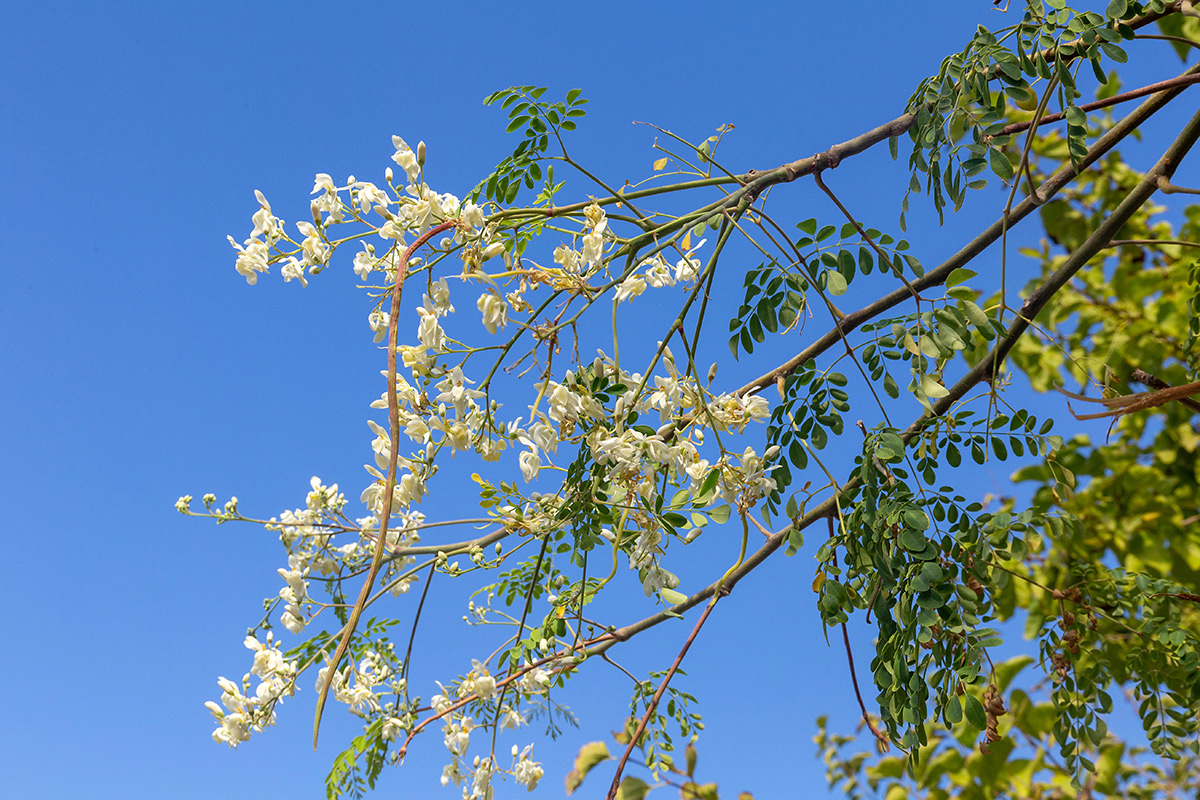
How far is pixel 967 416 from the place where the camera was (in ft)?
4.85

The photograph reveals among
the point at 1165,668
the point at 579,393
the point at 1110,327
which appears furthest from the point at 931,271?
the point at 1110,327

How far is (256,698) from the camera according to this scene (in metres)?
1.86

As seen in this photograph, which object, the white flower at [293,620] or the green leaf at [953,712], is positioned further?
the white flower at [293,620]

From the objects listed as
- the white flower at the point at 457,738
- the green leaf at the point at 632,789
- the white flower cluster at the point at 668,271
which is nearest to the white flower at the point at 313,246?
the white flower cluster at the point at 668,271

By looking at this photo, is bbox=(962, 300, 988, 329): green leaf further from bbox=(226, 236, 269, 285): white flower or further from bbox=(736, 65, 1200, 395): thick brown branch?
bbox=(226, 236, 269, 285): white flower

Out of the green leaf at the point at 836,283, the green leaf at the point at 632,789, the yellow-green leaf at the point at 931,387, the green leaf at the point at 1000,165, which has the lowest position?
the green leaf at the point at 632,789

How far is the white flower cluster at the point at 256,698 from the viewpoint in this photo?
1831 millimetres

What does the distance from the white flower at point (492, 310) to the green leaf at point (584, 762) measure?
1.46 m

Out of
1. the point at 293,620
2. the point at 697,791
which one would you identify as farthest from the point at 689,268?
the point at 697,791

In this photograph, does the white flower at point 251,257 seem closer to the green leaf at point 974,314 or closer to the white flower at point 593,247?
the white flower at point 593,247

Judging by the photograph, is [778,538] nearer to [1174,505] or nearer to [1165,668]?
[1165,668]

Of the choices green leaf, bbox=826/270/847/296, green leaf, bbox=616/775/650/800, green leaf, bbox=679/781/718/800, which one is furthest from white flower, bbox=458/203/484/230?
green leaf, bbox=679/781/718/800

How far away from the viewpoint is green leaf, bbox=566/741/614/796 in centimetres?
216

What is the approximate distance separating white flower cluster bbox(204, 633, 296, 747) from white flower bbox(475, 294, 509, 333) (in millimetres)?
1173
